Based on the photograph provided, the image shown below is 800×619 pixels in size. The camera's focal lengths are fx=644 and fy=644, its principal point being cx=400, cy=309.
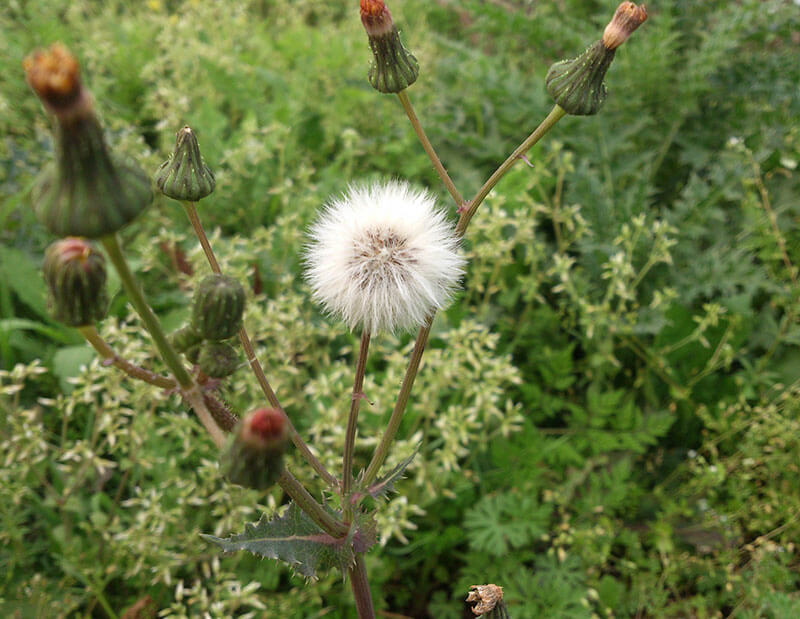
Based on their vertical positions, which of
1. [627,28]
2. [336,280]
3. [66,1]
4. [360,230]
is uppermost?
[66,1]

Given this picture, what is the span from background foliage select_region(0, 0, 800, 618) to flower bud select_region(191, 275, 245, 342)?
3.46 ft

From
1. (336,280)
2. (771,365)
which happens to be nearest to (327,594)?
(336,280)

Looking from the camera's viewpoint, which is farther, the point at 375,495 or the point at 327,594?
the point at 327,594

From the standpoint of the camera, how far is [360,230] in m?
1.34

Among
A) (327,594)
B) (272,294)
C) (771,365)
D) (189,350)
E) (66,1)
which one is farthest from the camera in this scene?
(66,1)

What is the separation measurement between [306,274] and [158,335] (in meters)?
0.51

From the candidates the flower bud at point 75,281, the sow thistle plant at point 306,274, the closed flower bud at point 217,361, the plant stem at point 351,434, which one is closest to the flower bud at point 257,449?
the sow thistle plant at point 306,274

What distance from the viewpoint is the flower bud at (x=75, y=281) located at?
0.84 metres

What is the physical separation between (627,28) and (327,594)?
1.86 m

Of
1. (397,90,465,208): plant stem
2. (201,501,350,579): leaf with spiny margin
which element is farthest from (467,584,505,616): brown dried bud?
(397,90,465,208): plant stem

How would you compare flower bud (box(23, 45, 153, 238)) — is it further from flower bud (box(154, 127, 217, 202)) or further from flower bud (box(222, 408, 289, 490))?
flower bud (box(154, 127, 217, 202))

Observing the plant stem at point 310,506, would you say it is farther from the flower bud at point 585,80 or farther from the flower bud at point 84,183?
the flower bud at point 585,80

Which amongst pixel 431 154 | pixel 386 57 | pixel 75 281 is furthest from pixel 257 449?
pixel 386 57

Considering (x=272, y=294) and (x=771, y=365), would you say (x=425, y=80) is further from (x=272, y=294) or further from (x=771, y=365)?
(x=771, y=365)
